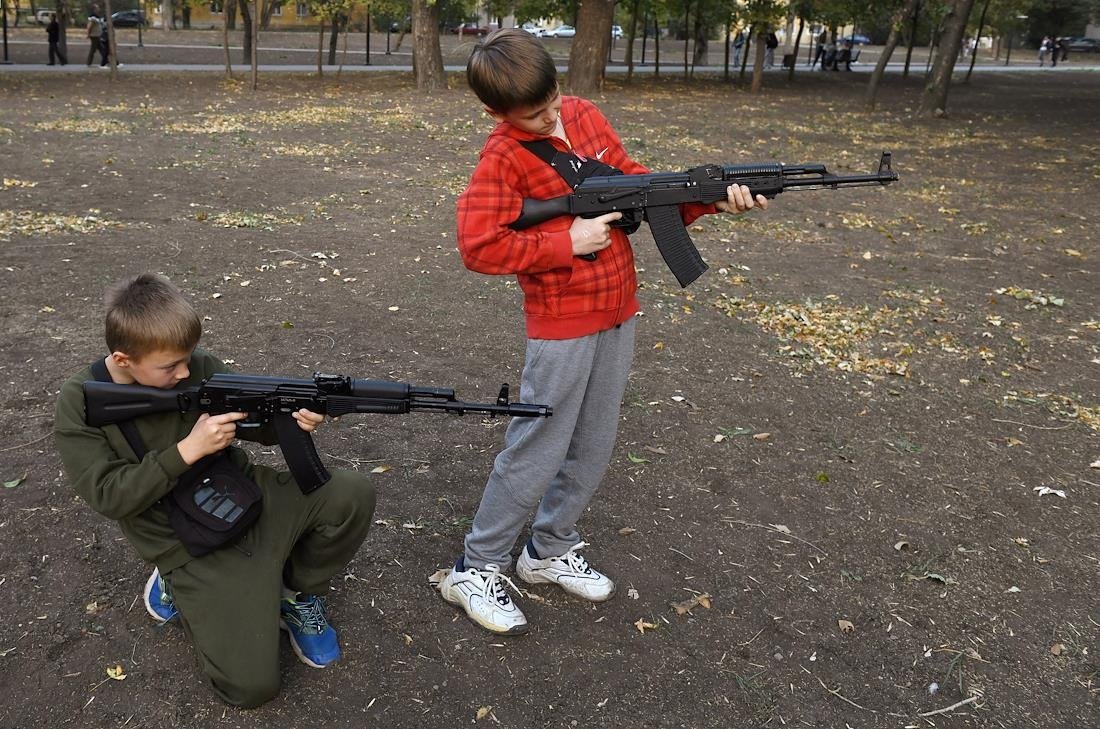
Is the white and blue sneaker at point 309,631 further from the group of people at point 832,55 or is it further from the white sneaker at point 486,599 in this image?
the group of people at point 832,55

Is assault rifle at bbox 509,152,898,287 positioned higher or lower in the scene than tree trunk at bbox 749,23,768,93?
lower

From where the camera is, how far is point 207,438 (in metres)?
3.00

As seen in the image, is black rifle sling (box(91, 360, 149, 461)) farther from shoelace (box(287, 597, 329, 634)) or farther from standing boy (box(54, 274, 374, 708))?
shoelace (box(287, 597, 329, 634))

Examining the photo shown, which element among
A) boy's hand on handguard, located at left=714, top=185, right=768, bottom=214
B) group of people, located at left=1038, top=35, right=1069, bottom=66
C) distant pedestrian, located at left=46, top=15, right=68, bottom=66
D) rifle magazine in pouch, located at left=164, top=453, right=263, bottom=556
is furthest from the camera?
group of people, located at left=1038, top=35, right=1069, bottom=66

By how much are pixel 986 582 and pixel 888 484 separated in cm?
93

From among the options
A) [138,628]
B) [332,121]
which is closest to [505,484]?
[138,628]

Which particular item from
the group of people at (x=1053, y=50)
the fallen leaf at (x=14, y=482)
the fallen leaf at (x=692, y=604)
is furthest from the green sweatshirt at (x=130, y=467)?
the group of people at (x=1053, y=50)

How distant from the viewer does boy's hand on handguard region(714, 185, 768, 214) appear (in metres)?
3.52

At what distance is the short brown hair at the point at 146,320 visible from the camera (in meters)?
2.98

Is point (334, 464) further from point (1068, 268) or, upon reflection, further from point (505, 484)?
point (1068, 268)

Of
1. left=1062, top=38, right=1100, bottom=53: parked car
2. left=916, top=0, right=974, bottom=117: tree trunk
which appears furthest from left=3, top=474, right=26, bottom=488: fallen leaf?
left=1062, top=38, right=1100, bottom=53: parked car

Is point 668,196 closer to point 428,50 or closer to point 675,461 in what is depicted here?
point 675,461

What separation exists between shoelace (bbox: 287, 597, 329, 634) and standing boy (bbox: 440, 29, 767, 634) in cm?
56

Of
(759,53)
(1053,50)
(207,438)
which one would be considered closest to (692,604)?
(207,438)
